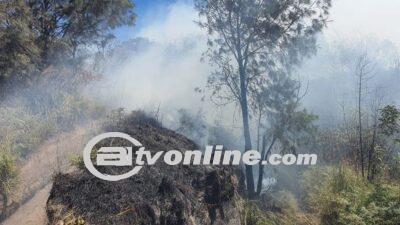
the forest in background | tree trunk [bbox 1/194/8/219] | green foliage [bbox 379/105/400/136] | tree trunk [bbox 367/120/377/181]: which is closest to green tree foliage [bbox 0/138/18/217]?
tree trunk [bbox 1/194/8/219]

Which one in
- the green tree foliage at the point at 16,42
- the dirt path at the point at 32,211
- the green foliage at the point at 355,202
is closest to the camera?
the green foliage at the point at 355,202

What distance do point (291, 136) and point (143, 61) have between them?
16641 millimetres

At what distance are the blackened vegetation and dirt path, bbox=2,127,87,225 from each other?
0.95m

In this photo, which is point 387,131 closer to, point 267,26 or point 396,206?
point 396,206

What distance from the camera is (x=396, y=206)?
24.4ft

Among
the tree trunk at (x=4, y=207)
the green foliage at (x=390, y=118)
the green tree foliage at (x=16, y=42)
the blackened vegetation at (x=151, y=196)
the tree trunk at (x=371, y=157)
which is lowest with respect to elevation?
the tree trunk at (x=4, y=207)

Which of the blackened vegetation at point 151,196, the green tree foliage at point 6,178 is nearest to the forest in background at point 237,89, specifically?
the green tree foliage at point 6,178

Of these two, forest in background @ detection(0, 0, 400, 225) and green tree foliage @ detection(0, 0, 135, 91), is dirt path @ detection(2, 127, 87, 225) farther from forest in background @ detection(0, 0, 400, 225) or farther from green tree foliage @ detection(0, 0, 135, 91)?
green tree foliage @ detection(0, 0, 135, 91)

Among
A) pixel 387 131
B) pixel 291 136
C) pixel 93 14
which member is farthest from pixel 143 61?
pixel 387 131

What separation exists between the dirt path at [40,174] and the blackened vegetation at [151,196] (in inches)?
37.2

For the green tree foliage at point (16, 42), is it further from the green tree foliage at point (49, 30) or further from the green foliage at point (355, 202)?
the green foliage at point (355, 202)

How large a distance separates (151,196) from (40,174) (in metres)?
5.11

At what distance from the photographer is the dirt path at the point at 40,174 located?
27.8 feet

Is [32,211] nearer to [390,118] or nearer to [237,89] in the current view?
[390,118]
